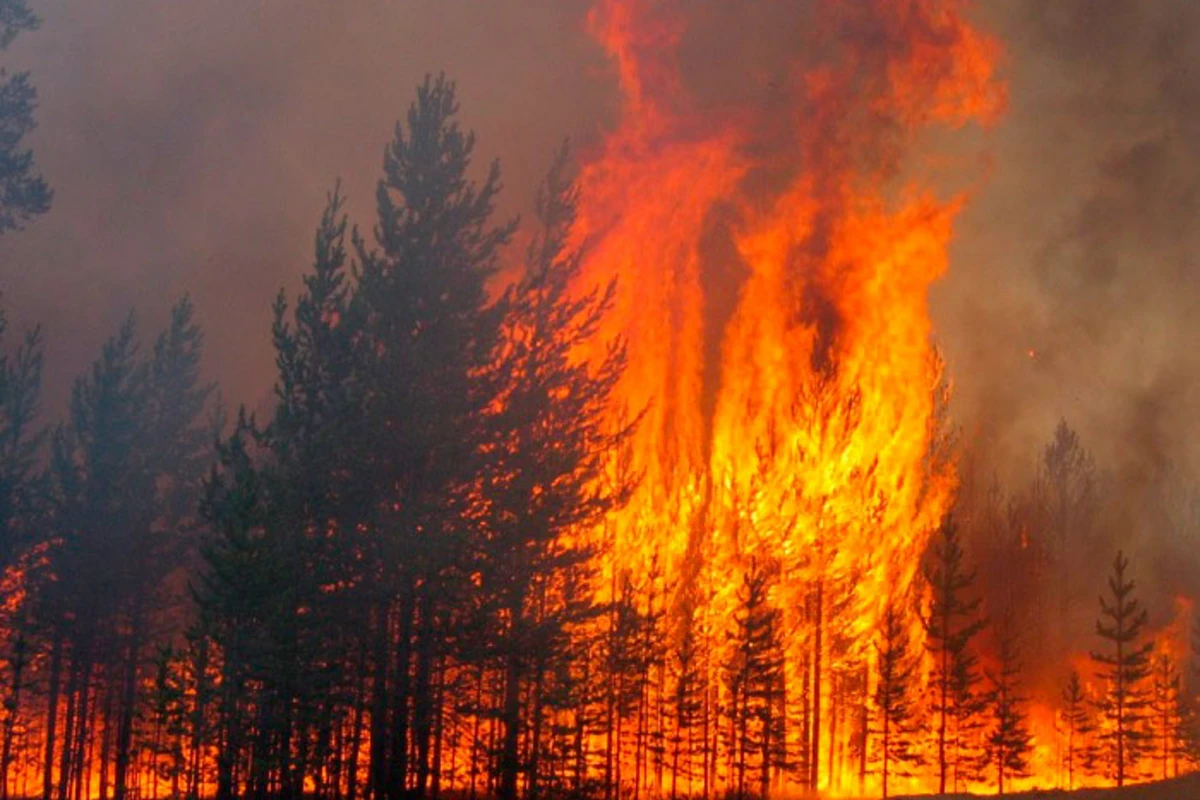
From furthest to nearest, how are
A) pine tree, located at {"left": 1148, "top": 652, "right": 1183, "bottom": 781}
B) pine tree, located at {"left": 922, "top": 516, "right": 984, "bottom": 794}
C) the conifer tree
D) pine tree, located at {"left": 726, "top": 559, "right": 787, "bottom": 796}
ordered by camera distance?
pine tree, located at {"left": 1148, "top": 652, "right": 1183, "bottom": 781} < pine tree, located at {"left": 922, "top": 516, "right": 984, "bottom": 794} < pine tree, located at {"left": 726, "top": 559, "right": 787, "bottom": 796} < the conifer tree

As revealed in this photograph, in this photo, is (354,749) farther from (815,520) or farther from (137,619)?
(815,520)

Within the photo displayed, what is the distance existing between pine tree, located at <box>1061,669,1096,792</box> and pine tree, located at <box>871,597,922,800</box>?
7670mm

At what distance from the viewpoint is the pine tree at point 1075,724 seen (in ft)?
A: 170

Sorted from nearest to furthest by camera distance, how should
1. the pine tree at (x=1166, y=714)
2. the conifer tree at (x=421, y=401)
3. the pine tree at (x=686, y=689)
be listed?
the conifer tree at (x=421, y=401) < the pine tree at (x=686, y=689) < the pine tree at (x=1166, y=714)

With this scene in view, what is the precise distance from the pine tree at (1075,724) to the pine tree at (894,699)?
767 centimetres

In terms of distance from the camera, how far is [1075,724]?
58.8 m

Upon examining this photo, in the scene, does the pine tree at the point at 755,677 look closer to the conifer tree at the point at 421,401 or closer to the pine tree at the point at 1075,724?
the conifer tree at the point at 421,401

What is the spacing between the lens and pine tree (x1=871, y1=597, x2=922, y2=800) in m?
42.5

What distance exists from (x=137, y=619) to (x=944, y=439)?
36770 mm

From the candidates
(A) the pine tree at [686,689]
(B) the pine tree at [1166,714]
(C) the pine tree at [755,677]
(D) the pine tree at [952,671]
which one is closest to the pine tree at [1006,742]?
(D) the pine tree at [952,671]

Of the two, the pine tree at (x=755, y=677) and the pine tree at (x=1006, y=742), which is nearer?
the pine tree at (x=755, y=677)

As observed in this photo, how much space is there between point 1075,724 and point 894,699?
2110 centimetres

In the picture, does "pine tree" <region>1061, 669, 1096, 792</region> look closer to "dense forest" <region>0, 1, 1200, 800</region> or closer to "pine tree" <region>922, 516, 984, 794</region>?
"pine tree" <region>922, 516, 984, 794</region>

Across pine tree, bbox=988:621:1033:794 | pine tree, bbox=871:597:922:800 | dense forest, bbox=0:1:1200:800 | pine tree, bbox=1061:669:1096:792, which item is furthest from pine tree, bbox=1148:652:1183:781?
dense forest, bbox=0:1:1200:800
